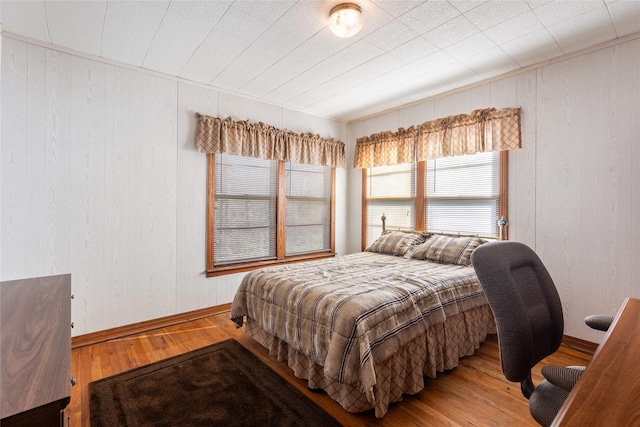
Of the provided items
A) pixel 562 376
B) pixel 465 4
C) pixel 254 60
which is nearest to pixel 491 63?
pixel 465 4

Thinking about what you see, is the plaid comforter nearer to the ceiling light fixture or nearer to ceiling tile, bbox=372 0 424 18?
the ceiling light fixture

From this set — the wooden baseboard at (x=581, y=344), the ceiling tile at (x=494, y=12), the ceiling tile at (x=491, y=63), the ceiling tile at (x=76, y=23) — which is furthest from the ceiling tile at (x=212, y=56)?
the wooden baseboard at (x=581, y=344)

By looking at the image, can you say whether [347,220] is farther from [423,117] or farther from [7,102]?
[7,102]

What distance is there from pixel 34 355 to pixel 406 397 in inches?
78.1

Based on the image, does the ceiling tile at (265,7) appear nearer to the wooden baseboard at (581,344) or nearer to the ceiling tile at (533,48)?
the ceiling tile at (533,48)

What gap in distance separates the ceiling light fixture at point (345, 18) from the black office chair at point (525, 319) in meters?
1.71

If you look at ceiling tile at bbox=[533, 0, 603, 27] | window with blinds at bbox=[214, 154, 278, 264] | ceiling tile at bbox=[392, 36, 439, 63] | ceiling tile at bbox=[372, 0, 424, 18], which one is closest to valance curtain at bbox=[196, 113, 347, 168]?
window with blinds at bbox=[214, 154, 278, 264]

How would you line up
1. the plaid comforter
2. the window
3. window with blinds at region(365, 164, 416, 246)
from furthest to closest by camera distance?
1. window with blinds at region(365, 164, 416, 246)
2. the window
3. the plaid comforter

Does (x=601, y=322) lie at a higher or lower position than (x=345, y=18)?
lower

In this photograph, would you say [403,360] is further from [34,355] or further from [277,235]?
[277,235]

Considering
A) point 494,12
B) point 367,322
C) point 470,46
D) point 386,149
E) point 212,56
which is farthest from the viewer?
point 386,149

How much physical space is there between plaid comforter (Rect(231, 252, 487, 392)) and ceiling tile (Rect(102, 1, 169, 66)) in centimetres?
212

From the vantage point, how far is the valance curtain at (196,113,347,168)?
340cm

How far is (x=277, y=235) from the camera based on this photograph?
4059 mm
